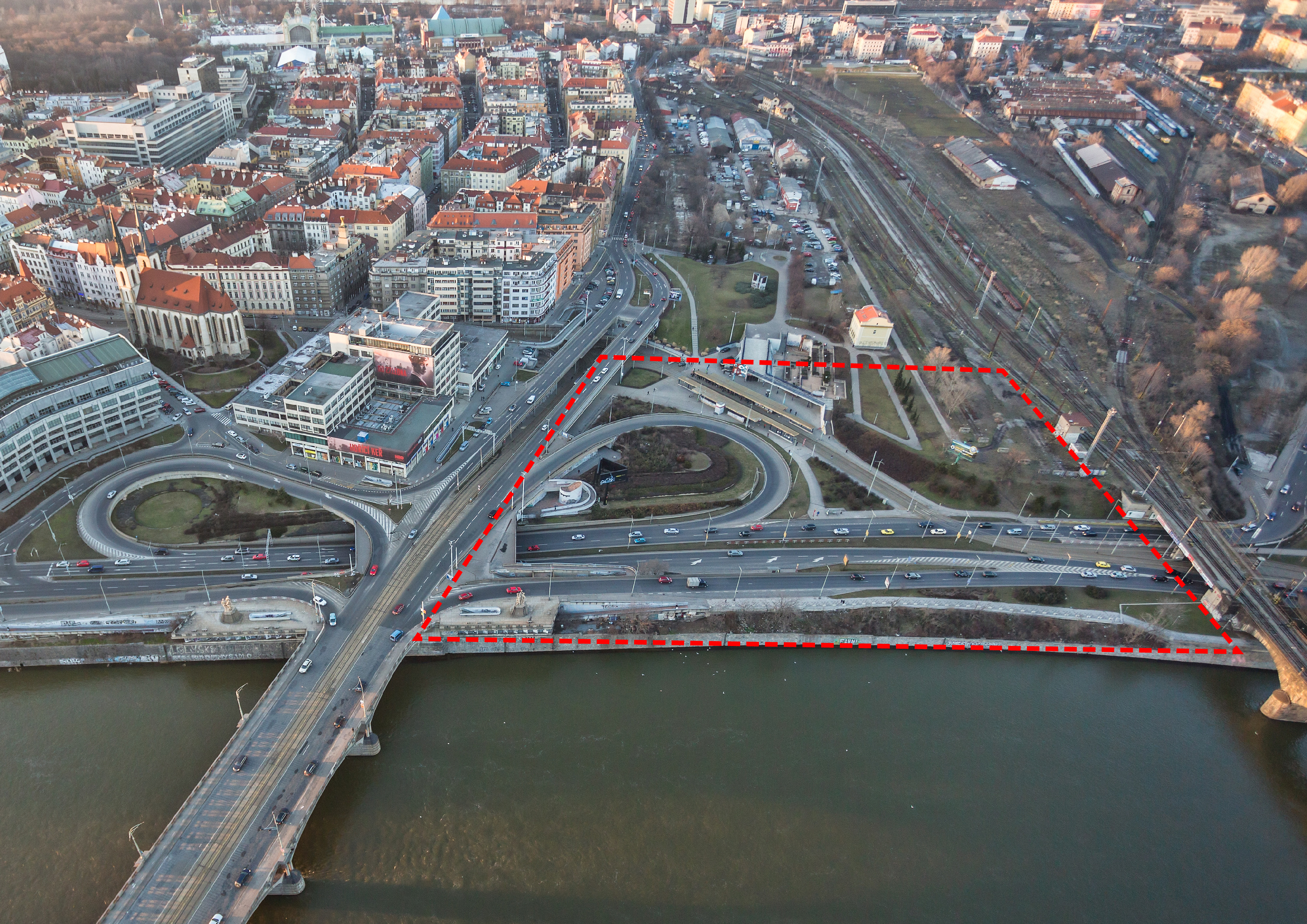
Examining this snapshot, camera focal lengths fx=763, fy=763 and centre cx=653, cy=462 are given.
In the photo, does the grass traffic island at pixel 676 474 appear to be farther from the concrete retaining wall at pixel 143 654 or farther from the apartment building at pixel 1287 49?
the apartment building at pixel 1287 49

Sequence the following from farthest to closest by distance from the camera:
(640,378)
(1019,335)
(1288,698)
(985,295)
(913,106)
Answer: (913,106), (985,295), (1019,335), (640,378), (1288,698)

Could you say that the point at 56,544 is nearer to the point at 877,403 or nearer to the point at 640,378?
the point at 640,378

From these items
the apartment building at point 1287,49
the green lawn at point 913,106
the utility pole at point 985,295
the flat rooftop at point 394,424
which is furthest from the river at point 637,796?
the apartment building at point 1287,49

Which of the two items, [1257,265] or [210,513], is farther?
[1257,265]

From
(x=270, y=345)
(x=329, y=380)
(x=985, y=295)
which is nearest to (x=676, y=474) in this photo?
(x=329, y=380)

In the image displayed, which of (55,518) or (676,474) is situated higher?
(55,518)

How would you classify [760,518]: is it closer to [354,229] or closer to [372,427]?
[372,427]
